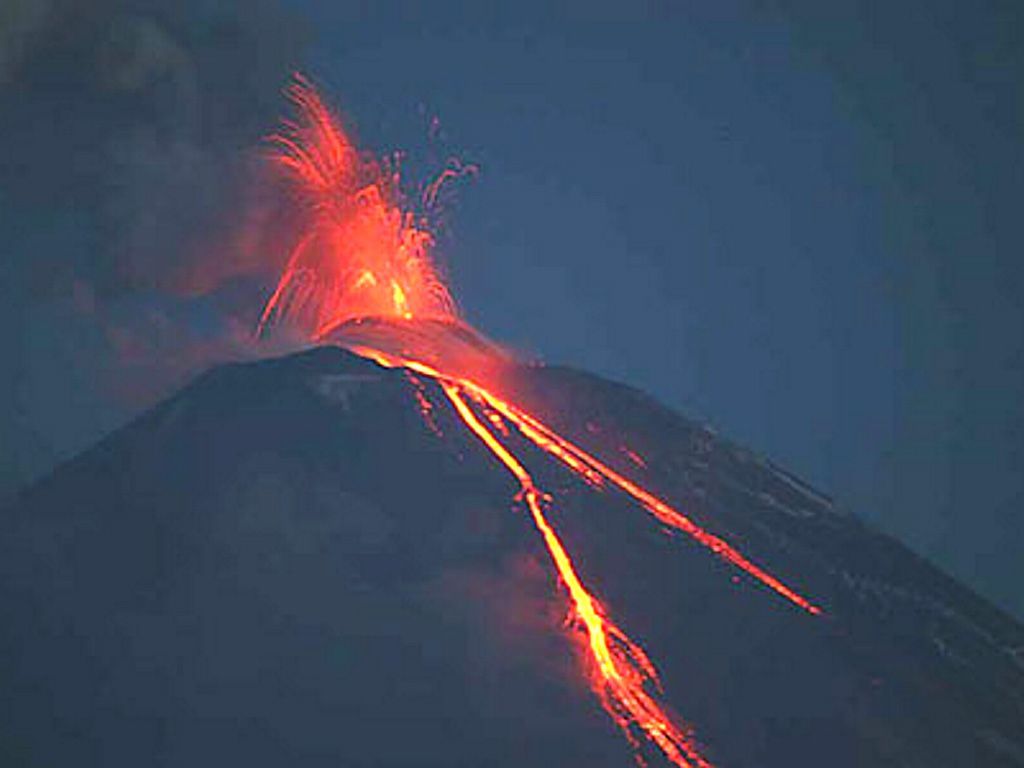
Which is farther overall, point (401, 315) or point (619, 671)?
point (401, 315)

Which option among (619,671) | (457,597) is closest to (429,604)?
(457,597)

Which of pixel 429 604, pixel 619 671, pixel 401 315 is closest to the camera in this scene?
pixel 619 671

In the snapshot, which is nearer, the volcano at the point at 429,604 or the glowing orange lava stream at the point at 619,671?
the volcano at the point at 429,604

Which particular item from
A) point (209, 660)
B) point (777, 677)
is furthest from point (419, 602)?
point (777, 677)

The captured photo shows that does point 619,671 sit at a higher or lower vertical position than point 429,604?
higher

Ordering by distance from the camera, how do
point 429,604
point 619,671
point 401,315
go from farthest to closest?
point 401,315 < point 429,604 < point 619,671

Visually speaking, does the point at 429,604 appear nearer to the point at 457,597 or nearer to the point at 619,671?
the point at 457,597

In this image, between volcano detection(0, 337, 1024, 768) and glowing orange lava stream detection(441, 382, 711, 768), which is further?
glowing orange lava stream detection(441, 382, 711, 768)

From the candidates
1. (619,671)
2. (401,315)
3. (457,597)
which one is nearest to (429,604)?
(457,597)
